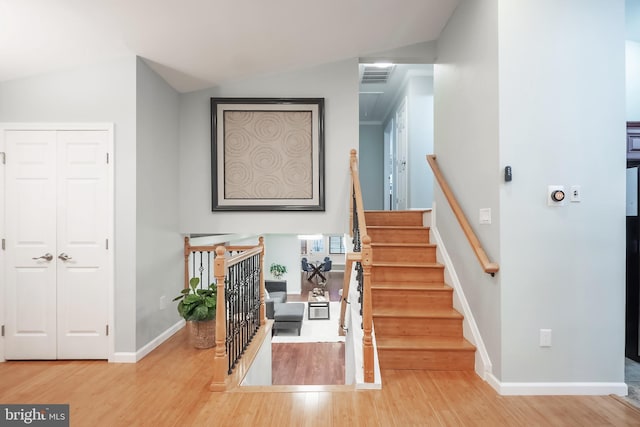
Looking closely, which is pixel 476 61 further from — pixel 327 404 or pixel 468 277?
pixel 327 404

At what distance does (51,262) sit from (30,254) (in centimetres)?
21

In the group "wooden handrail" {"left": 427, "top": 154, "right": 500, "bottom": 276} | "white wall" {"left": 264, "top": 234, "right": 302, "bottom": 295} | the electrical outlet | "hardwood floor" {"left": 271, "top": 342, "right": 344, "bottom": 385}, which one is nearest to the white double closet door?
"hardwood floor" {"left": 271, "top": 342, "right": 344, "bottom": 385}

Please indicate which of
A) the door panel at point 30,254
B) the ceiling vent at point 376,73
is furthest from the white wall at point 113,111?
the ceiling vent at point 376,73

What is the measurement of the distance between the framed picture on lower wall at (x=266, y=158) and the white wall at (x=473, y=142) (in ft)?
4.81

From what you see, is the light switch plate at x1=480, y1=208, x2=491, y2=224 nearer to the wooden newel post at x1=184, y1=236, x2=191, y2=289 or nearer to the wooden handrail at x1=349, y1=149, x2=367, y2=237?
the wooden handrail at x1=349, y1=149, x2=367, y2=237

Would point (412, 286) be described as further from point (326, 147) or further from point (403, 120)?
point (403, 120)

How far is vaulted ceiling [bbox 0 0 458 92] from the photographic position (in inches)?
103

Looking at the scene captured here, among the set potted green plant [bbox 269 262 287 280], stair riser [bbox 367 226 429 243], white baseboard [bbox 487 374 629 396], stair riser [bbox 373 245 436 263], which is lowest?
potted green plant [bbox 269 262 287 280]

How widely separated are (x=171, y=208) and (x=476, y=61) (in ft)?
11.5

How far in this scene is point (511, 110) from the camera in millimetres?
2646

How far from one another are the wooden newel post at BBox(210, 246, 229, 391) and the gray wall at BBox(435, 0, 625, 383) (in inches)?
82.2

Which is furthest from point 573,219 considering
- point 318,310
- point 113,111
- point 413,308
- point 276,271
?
point 276,271

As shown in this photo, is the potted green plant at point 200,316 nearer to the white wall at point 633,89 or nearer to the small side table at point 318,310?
the white wall at point 633,89

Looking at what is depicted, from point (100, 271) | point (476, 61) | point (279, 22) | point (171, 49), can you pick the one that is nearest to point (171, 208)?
point (100, 271)
